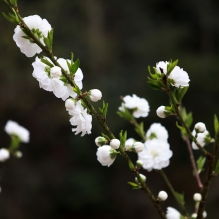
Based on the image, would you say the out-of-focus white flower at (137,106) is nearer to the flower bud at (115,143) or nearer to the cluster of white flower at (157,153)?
the cluster of white flower at (157,153)

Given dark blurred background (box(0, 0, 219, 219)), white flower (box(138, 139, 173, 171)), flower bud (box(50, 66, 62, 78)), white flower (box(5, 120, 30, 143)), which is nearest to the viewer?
flower bud (box(50, 66, 62, 78))

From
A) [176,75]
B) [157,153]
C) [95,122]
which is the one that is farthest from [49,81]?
[95,122]

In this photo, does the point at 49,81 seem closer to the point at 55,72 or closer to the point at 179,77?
the point at 55,72

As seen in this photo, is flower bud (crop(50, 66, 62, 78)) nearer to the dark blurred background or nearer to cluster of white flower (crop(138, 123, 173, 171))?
cluster of white flower (crop(138, 123, 173, 171))

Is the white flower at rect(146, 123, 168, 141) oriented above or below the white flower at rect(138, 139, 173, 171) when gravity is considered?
above

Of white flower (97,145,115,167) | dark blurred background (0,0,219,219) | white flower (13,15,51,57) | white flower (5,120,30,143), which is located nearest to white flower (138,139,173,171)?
white flower (97,145,115,167)

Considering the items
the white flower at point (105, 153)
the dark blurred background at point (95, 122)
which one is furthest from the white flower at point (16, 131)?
the dark blurred background at point (95, 122)
